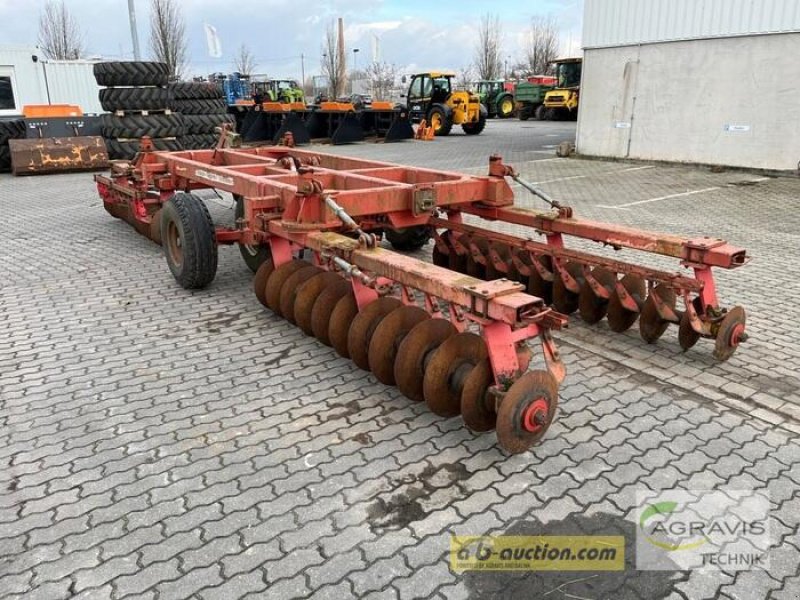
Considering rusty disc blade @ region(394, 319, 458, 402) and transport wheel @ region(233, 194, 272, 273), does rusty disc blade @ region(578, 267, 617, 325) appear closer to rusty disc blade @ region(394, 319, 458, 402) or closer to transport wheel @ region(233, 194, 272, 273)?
rusty disc blade @ region(394, 319, 458, 402)

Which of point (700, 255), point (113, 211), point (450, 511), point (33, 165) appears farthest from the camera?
point (33, 165)

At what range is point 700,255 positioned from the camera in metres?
3.68

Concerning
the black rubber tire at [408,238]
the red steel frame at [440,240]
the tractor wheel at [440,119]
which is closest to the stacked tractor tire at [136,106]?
the red steel frame at [440,240]

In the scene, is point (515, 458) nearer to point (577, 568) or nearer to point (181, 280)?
point (577, 568)

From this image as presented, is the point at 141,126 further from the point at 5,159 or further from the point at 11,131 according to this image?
the point at 5,159

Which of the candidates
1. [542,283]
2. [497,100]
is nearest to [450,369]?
[542,283]

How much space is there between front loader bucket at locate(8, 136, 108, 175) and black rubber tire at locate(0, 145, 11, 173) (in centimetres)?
37

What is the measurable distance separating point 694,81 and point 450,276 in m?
12.4

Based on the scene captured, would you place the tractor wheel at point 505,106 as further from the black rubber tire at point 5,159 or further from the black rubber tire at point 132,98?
the black rubber tire at point 5,159

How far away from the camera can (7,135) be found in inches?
531

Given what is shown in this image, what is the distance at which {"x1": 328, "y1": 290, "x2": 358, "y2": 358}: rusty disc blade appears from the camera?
372cm

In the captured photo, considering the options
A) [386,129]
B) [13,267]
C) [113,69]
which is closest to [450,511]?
[13,267]

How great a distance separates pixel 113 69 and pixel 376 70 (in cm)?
3980

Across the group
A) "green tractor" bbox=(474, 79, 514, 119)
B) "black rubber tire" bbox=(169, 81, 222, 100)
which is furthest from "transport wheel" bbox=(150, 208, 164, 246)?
"green tractor" bbox=(474, 79, 514, 119)
